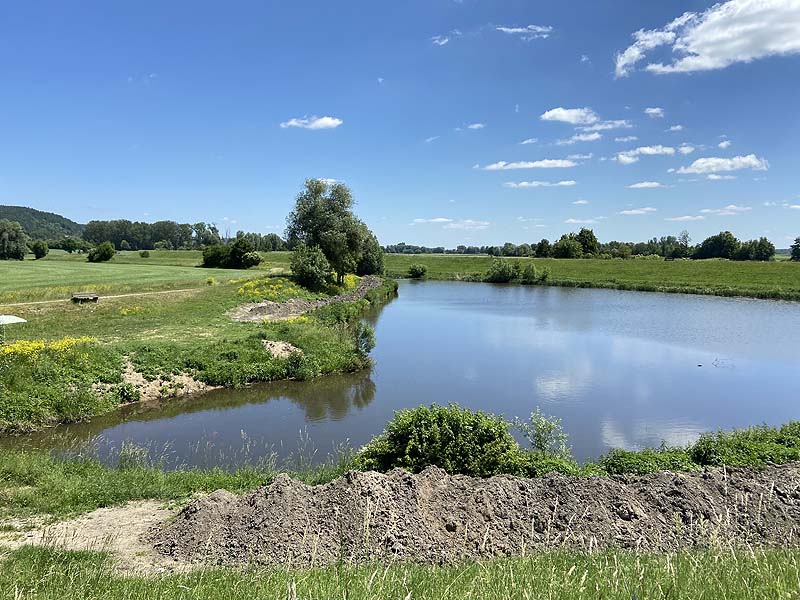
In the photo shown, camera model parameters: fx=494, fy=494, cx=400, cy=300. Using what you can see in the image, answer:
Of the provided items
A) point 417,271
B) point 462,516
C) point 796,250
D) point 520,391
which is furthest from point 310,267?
point 796,250

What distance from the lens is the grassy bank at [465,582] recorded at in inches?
141

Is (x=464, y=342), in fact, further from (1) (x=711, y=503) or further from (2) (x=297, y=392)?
(1) (x=711, y=503)

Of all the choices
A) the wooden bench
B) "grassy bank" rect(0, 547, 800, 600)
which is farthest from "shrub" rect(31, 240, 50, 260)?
"grassy bank" rect(0, 547, 800, 600)

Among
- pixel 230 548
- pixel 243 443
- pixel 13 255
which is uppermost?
pixel 13 255

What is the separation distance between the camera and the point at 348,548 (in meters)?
7.32

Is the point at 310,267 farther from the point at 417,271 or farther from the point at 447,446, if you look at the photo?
the point at 417,271

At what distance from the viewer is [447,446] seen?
10.5 m

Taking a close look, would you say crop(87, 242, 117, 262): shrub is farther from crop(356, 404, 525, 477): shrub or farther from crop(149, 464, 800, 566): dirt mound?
crop(149, 464, 800, 566): dirt mound

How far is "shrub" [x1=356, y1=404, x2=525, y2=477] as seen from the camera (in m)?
10.4

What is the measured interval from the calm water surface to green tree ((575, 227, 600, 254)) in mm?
80488

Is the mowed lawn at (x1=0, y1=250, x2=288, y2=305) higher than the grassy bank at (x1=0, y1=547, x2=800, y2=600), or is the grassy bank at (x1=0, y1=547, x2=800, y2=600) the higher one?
the mowed lawn at (x1=0, y1=250, x2=288, y2=305)

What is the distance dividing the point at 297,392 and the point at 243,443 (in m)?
5.69

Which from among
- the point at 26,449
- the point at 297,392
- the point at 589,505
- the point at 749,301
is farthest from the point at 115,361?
the point at 749,301

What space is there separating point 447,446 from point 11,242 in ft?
254
